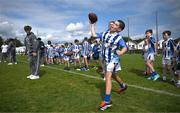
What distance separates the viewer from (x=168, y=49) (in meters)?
11.3

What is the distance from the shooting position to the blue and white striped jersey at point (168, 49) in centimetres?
1116

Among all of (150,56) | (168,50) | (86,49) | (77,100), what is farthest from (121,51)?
(86,49)

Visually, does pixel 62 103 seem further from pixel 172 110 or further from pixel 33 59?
pixel 33 59

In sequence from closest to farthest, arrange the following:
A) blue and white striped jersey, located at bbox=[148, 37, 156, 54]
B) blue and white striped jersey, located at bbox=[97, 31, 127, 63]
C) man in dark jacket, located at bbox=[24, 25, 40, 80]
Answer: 1. blue and white striped jersey, located at bbox=[97, 31, 127, 63]
2. man in dark jacket, located at bbox=[24, 25, 40, 80]
3. blue and white striped jersey, located at bbox=[148, 37, 156, 54]

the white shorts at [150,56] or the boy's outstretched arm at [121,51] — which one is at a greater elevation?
the boy's outstretched arm at [121,51]

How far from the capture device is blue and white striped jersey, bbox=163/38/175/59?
1116cm

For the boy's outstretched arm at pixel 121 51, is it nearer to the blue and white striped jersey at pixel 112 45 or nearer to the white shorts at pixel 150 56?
the blue and white striped jersey at pixel 112 45

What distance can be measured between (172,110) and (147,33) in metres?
6.49

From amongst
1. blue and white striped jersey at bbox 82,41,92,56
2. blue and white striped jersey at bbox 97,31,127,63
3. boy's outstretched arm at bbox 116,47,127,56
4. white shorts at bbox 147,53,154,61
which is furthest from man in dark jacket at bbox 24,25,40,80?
blue and white striped jersey at bbox 82,41,92,56

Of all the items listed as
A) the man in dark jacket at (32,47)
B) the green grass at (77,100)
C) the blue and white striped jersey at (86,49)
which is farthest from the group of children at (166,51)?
the blue and white striped jersey at (86,49)

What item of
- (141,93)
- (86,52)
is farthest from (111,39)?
(86,52)

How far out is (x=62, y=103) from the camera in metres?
6.82

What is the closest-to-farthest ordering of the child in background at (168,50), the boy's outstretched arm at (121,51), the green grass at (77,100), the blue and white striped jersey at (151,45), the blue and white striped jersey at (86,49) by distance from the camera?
1. the green grass at (77,100)
2. the boy's outstretched arm at (121,51)
3. the child in background at (168,50)
4. the blue and white striped jersey at (151,45)
5. the blue and white striped jersey at (86,49)

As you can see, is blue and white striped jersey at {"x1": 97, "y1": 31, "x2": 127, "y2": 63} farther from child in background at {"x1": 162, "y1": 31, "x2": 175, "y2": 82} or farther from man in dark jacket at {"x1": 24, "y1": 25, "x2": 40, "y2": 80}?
man in dark jacket at {"x1": 24, "y1": 25, "x2": 40, "y2": 80}
